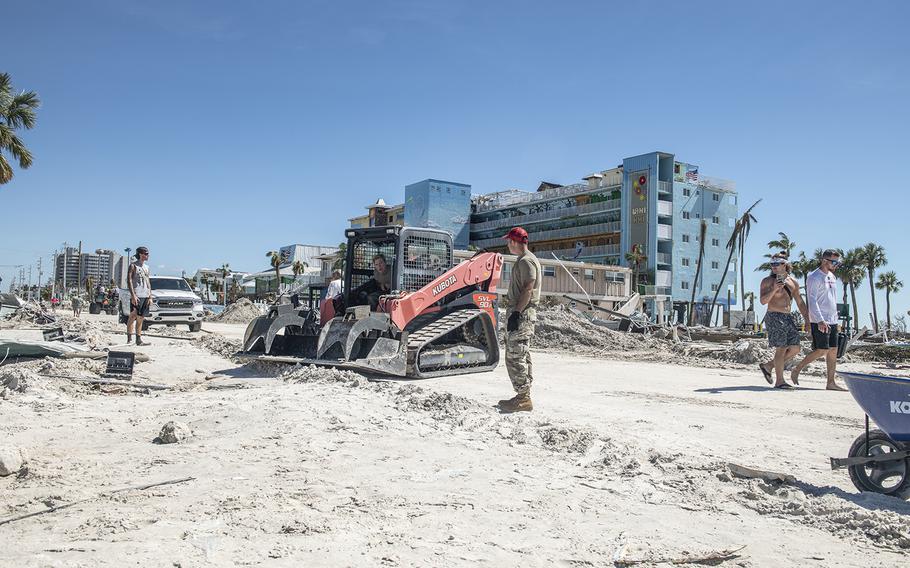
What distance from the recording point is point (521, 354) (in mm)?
7156

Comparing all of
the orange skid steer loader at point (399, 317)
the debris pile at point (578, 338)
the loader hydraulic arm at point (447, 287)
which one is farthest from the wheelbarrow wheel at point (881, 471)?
the debris pile at point (578, 338)

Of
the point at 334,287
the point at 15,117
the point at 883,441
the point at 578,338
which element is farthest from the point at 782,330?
the point at 15,117

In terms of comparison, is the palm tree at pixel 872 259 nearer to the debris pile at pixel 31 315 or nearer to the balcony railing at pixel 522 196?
the balcony railing at pixel 522 196

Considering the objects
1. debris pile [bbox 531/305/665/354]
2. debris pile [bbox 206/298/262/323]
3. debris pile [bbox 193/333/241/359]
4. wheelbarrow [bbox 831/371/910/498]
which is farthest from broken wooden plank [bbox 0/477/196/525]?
debris pile [bbox 206/298/262/323]

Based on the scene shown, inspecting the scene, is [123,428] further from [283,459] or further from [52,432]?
[283,459]

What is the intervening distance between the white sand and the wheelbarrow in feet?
0.52

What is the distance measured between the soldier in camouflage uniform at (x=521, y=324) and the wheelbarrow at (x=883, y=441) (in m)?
3.21

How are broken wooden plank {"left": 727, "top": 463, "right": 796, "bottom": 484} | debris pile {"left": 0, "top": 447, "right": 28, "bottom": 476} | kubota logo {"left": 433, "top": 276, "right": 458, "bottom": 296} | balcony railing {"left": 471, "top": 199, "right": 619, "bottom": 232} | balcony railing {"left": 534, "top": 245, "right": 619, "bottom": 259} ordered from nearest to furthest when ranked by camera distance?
debris pile {"left": 0, "top": 447, "right": 28, "bottom": 476}, broken wooden plank {"left": 727, "top": 463, "right": 796, "bottom": 484}, kubota logo {"left": 433, "top": 276, "right": 458, "bottom": 296}, balcony railing {"left": 534, "top": 245, "right": 619, "bottom": 259}, balcony railing {"left": 471, "top": 199, "right": 619, "bottom": 232}

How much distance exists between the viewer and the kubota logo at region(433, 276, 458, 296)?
10398 millimetres

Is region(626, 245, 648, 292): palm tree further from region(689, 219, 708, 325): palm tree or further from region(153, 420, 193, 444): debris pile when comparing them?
region(153, 420, 193, 444): debris pile

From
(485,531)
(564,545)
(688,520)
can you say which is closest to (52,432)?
(485,531)

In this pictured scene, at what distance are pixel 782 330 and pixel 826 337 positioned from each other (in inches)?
22.6

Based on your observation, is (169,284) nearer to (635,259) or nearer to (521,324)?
(521,324)

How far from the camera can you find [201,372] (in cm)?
1052
